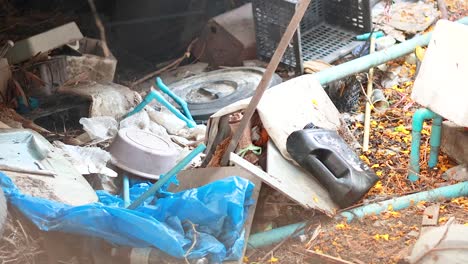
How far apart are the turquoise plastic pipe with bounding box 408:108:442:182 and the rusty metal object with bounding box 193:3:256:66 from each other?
2.05 metres

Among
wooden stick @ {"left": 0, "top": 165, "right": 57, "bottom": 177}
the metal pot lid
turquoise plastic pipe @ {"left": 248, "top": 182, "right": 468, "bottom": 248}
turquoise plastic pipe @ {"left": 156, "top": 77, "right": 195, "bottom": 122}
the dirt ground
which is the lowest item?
the dirt ground

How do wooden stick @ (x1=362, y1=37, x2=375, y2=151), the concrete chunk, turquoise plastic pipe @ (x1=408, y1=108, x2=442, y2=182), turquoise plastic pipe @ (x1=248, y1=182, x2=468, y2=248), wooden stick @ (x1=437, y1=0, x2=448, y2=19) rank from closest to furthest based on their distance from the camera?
turquoise plastic pipe @ (x1=248, y1=182, x2=468, y2=248) → turquoise plastic pipe @ (x1=408, y1=108, x2=442, y2=182) → wooden stick @ (x1=362, y1=37, x2=375, y2=151) → the concrete chunk → wooden stick @ (x1=437, y1=0, x2=448, y2=19)

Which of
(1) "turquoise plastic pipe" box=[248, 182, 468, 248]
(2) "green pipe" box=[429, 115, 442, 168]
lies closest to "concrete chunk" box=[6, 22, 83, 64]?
(1) "turquoise plastic pipe" box=[248, 182, 468, 248]

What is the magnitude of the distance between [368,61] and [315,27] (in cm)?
104

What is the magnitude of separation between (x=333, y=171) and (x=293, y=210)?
1.11ft

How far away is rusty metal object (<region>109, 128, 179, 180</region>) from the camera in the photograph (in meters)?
4.60

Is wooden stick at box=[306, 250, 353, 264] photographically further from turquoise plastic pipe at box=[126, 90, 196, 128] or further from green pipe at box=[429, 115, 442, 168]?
turquoise plastic pipe at box=[126, 90, 196, 128]

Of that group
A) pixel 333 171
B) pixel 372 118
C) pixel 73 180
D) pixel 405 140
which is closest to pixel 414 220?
pixel 333 171

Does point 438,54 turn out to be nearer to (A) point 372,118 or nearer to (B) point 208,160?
(A) point 372,118

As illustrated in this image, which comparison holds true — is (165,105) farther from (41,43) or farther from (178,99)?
(41,43)

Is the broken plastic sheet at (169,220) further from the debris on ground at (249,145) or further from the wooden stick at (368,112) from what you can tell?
the wooden stick at (368,112)

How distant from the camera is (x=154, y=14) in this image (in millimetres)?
7102

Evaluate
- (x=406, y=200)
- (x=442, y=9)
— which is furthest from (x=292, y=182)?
(x=442, y=9)

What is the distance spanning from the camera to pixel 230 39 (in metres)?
6.29
